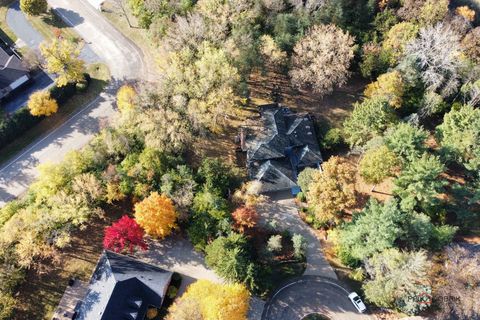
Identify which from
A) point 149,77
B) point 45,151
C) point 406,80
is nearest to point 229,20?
point 149,77

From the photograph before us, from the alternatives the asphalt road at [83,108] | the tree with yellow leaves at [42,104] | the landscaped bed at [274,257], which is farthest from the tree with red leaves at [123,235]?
the tree with yellow leaves at [42,104]

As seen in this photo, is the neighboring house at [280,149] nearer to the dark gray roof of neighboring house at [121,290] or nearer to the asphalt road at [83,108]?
the dark gray roof of neighboring house at [121,290]

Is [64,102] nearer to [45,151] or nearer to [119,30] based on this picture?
[45,151]

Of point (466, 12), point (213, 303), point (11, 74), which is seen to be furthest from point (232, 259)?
point (466, 12)

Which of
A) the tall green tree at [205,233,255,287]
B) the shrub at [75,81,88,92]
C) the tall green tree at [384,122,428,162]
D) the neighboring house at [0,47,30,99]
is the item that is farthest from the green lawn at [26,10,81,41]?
the tall green tree at [384,122,428,162]

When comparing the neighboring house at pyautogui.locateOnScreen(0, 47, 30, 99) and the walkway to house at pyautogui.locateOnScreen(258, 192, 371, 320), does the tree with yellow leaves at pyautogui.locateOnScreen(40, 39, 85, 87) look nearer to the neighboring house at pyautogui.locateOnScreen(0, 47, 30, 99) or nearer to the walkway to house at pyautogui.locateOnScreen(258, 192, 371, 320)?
the neighboring house at pyautogui.locateOnScreen(0, 47, 30, 99)

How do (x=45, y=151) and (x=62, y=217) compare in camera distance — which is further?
(x=45, y=151)
